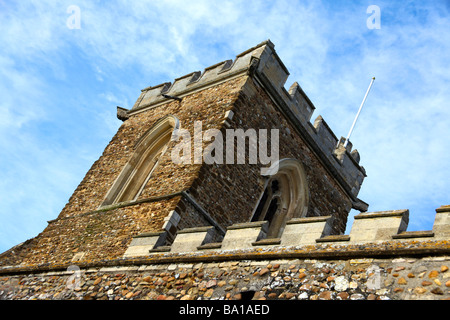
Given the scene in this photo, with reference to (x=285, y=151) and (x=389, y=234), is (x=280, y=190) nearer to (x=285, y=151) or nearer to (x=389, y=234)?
(x=285, y=151)

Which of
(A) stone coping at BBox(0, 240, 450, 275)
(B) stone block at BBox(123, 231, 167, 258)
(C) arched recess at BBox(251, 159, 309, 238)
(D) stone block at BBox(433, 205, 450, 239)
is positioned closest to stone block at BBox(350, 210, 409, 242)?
(A) stone coping at BBox(0, 240, 450, 275)

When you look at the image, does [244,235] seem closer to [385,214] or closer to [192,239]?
[192,239]

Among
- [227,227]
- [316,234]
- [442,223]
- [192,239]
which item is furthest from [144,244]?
[442,223]

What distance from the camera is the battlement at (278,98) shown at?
1240cm

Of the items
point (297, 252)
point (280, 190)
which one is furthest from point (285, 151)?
point (297, 252)

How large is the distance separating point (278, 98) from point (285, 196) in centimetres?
224

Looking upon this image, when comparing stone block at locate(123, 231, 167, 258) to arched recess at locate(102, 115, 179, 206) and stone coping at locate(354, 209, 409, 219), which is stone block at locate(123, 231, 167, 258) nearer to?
stone coping at locate(354, 209, 409, 219)

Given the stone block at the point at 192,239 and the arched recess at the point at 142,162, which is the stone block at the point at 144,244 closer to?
the stone block at the point at 192,239

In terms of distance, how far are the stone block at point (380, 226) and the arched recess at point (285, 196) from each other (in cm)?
677

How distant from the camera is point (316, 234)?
580 cm

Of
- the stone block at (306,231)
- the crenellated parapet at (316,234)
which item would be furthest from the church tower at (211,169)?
the stone block at (306,231)

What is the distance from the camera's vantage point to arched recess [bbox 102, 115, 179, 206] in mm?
12508
